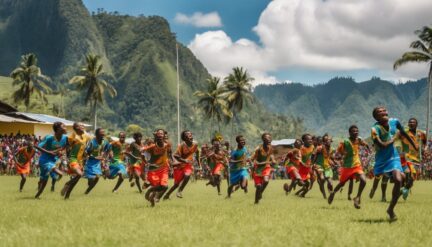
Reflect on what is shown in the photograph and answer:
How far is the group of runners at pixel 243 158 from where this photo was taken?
922cm

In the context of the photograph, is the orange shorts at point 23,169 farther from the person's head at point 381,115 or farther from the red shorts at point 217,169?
the person's head at point 381,115

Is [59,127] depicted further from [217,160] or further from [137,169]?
[217,160]

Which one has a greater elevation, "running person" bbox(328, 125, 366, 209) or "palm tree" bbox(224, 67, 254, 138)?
"palm tree" bbox(224, 67, 254, 138)

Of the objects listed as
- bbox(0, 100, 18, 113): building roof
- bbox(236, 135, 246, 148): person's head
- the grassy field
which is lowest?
the grassy field

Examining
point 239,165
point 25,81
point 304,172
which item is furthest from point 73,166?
point 25,81

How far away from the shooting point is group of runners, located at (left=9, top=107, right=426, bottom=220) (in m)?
9.22

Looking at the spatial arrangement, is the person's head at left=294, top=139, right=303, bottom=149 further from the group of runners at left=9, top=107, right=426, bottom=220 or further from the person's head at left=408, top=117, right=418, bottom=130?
the person's head at left=408, top=117, right=418, bottom=130

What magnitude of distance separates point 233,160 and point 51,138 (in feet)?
17.4

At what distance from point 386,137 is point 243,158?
7256mm

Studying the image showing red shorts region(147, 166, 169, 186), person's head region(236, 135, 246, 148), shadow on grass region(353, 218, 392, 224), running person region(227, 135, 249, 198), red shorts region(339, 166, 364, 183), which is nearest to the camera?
shadow on grass region(353, 218, 392, 224)

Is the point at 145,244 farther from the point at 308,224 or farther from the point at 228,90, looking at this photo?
the point at 228,90

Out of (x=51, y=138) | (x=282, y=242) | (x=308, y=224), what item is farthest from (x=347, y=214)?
(x=51, y=138)

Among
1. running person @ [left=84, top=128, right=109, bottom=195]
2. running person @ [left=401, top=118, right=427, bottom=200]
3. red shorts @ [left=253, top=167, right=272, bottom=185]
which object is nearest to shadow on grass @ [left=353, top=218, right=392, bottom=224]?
running person @ [left=401, top=118, right=427, bottom=200]

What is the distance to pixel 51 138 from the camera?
13.9 meters
